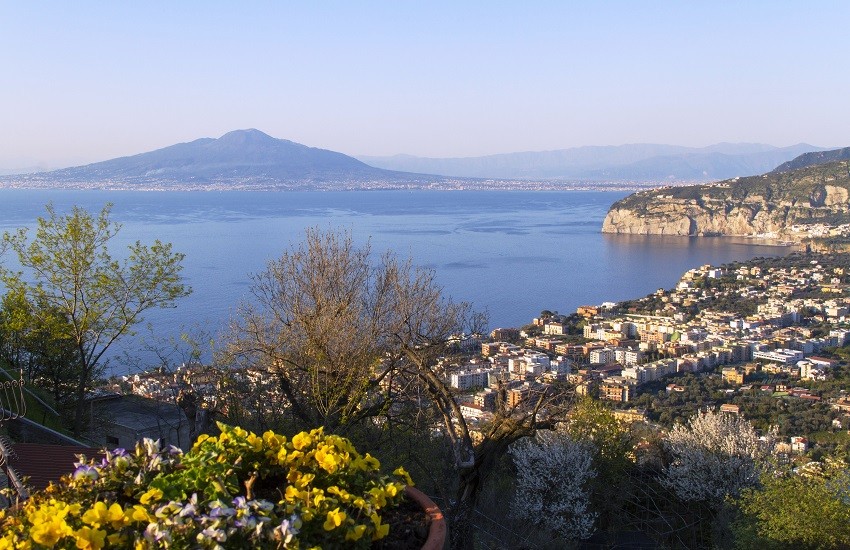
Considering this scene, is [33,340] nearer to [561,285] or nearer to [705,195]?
[561,285]

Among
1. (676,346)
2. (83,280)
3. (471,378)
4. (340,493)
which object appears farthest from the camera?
(676,346)

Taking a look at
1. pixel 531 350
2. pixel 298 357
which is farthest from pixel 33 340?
pixel 531 350

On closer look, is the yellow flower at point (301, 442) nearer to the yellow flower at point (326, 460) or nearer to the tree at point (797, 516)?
the yellow flower at point (326, 460)

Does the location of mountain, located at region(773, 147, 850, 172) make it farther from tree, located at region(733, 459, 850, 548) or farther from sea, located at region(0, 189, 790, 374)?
tree, located at region(733, 459, 850, 548)

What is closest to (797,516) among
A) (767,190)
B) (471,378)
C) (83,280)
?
(471,378)

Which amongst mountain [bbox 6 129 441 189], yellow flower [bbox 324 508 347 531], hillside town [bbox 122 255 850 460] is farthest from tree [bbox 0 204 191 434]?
mountain [bbox 6 129 441 189]

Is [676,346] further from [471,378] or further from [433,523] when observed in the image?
[433,523]

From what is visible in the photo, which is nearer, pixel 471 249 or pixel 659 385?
pixel 659 385
